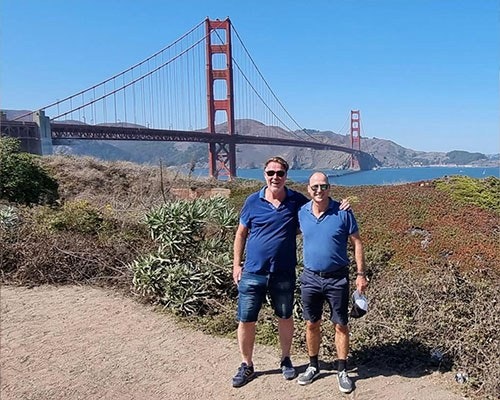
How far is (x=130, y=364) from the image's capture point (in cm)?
379

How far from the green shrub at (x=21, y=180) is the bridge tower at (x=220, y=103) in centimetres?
1298

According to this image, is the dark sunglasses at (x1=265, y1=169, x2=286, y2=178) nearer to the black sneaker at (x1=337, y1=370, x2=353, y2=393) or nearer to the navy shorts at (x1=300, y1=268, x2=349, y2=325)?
the navy shorts at (x1=300, y1=268, x2=349, y2=325)

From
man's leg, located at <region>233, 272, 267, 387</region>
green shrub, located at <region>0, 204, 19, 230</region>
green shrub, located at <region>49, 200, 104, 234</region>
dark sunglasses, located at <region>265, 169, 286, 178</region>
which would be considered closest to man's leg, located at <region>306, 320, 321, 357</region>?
man's leg, located at <region>233, 272, 267, 387</region>

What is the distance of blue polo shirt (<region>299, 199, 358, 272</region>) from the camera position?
3.20 meters

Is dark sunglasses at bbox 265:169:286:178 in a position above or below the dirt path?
above

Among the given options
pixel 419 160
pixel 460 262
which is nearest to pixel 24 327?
pixel 460 262

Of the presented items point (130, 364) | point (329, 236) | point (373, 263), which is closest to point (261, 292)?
point (329, 236)

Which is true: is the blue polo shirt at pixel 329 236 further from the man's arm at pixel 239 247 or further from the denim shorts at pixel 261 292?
the man's arm at pixel 239 247

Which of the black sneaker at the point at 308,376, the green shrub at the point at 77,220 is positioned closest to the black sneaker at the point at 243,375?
the black sneaker at the point at 308,376

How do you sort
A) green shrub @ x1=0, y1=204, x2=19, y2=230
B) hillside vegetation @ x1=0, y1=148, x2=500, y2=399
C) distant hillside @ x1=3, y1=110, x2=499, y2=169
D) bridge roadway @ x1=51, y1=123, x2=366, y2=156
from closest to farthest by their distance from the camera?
hillside vegetation @ x1=0, y1=148, x2=500, y2=399 → green shrub @ x1=0, y1=204, x2=19, y2=230 → distant hillside @ x1=3, y1=110, x2=499, y2=169 → bridge roadway @ x1=51, y1=123, x2=366, y2=156

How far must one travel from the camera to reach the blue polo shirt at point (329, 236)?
320cm

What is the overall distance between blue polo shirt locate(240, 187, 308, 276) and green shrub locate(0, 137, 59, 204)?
7.27 m

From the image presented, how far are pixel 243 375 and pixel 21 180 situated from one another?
24.7 ft

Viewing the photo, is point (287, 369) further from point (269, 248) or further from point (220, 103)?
point (220, 103)
